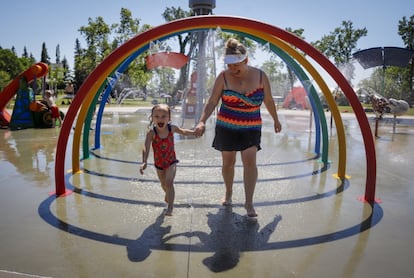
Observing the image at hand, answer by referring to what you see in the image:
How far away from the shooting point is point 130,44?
4.29 m

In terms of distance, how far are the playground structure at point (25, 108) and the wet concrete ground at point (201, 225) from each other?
5.74 metres

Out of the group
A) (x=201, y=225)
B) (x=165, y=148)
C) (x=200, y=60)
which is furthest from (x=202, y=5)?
(x=201, y=225)

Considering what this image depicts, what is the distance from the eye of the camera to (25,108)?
11.7 meters

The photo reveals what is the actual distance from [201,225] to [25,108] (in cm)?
1044

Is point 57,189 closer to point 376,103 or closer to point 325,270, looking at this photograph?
point 325,270

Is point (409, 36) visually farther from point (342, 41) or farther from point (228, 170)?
point (228, 170)

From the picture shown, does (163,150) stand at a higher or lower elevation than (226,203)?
higher

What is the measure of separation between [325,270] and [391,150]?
6.55 m

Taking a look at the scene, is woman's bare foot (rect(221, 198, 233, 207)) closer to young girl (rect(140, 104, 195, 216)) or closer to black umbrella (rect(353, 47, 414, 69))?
young girl (rect(140, 104, 195, 216))

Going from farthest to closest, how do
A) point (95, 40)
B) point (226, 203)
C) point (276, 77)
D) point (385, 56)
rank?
1. point (95, 40)
2. point (276, 77)
3. point (385, 56)
4. point (226, 203)

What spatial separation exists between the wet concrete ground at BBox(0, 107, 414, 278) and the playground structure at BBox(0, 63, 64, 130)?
18.8 feet

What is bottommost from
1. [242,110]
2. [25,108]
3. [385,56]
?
[25,108]

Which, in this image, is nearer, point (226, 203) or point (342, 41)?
point (226, 203)

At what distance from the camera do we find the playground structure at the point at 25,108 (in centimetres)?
1163
